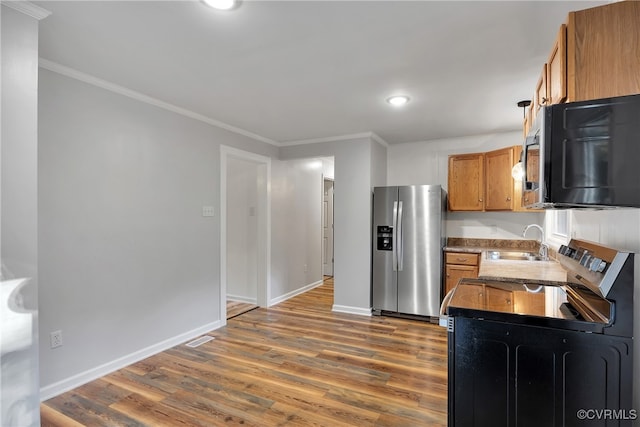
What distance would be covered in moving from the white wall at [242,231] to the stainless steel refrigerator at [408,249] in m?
1.76

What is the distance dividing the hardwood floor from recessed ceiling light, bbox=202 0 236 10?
2.41 metres

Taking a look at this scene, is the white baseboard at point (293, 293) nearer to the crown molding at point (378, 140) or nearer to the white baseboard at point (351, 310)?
the white baseboard at point (351, 310)

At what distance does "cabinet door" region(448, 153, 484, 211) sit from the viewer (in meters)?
4.24

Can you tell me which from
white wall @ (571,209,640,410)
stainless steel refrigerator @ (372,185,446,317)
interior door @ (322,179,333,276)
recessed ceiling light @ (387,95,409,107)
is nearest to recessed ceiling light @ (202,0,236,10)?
recessed ceiling light @ (387,95,409,107)

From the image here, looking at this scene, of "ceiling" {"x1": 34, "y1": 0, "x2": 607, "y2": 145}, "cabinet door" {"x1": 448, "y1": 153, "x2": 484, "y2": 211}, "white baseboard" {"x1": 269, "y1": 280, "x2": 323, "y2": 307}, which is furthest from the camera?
"white baseboard" {"x1": 269, "y1": 280, "x2": 323, "y2": 307}

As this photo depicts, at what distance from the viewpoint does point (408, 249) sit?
4.11 metres

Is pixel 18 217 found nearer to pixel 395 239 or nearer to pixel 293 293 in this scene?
pixel 395 239

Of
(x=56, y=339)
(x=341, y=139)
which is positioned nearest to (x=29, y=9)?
(x=56, y=339)

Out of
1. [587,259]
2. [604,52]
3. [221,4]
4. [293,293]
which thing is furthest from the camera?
[293,293]

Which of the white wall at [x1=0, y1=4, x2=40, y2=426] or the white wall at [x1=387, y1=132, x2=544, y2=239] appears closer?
the white wall at [x1=0, y1=4, x2=40, y2=426]

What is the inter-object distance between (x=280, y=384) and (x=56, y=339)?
1.65 m

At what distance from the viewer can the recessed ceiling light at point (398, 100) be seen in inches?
119

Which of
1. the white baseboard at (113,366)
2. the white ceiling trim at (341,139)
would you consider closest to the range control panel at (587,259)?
the white ceiling trim at (341,139)

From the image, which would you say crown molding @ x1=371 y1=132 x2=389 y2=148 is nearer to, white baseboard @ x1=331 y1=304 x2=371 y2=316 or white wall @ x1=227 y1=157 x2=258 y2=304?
white wall @ x1=227 y1=157 x2=258 y2=304
